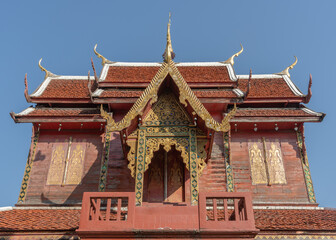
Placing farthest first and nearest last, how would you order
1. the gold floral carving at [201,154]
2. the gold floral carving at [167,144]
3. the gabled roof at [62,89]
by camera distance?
the gabled roof at [62,89]
the gold floral carving at [167,144]
the gold floral carving at [201,154]

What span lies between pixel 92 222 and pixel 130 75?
27.7 ft

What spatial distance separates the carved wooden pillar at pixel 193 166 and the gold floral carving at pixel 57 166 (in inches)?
184

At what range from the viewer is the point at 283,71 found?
51.0 ft

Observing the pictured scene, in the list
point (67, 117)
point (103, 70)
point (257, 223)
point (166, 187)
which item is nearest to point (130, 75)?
point (103, 70)

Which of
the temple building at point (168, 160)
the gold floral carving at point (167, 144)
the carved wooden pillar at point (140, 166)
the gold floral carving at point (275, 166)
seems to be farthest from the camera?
the gold floral carving at point (275, 166)

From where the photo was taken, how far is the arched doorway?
35.7 ft

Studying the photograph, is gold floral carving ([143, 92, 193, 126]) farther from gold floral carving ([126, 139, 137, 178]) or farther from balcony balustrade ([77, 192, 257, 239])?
balcony balustrade ([77, 192, 257, 239])

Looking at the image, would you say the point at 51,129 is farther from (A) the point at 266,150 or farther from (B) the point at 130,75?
(A) the point at 266,150

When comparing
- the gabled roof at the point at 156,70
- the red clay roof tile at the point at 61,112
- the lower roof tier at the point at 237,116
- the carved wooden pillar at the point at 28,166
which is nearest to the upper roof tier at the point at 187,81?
the gabled roof at the point at 156,70

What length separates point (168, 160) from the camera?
11.1 m

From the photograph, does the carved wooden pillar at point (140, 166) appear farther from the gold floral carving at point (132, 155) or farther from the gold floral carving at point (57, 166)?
the gold floral carving at point (57, 166)

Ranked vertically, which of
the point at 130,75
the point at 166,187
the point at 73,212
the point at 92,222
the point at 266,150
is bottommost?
the point at 92,222

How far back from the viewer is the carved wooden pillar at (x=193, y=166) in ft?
28.7

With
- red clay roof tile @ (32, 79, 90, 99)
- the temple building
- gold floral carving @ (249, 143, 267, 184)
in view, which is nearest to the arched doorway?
the temple building
